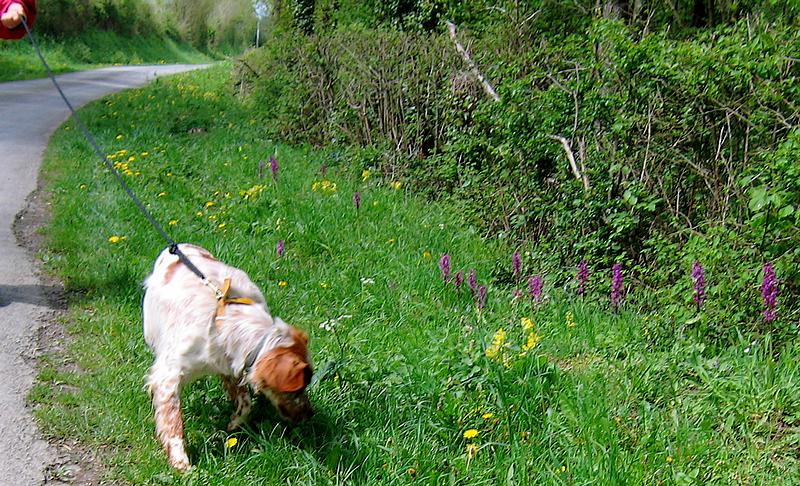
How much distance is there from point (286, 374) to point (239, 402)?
0.62 metres

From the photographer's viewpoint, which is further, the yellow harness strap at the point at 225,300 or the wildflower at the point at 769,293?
the wildflower at the point at 769,293

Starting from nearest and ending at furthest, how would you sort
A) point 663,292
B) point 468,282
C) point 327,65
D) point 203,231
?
point 663,292 < point 468,282 < point 203,231 < point 327,65

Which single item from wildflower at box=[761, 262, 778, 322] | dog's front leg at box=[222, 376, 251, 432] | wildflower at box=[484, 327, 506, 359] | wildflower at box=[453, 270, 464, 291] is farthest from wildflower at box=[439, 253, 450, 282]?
wildflower at box=[761, 262, 778, 322]

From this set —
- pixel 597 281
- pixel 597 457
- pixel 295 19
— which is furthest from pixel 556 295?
pixel 295 19

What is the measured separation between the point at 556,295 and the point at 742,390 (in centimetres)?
171

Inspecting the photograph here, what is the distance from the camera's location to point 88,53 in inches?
1417

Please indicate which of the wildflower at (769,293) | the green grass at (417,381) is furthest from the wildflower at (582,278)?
A: the wildflower at (769,293)

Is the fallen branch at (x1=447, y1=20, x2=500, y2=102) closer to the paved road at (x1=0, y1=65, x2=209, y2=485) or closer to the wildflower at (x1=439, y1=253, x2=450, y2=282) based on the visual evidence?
the wildflower at (x1=439, y1=253, x2=450, y2=282)

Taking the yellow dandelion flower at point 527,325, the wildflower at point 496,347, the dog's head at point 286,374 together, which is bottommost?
the yellow dandelion flower at point 527,325

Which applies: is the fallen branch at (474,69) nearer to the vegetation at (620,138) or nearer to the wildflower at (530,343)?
the vegetation at (620,138)

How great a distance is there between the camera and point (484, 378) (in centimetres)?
379

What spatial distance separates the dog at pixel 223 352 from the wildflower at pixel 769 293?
8.52 ft

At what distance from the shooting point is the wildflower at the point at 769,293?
405 cm

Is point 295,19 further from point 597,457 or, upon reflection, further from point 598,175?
point 597,457
